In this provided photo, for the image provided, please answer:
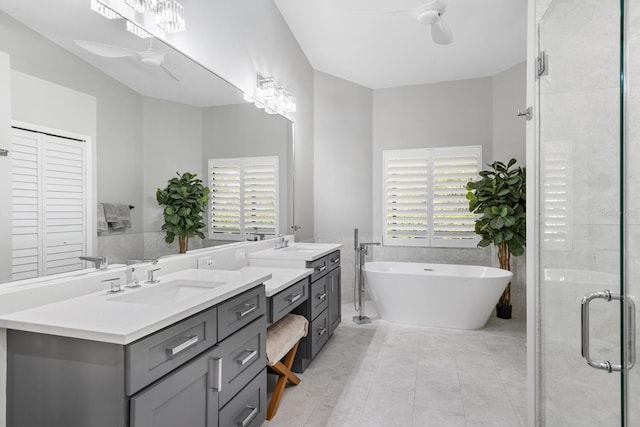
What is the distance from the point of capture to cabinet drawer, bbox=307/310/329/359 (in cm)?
277

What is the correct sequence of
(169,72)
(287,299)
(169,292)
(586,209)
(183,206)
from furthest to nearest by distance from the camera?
1. (287,299)
2. (183,206)
3. (169,72)
4. (169,292)
5. (586,209)

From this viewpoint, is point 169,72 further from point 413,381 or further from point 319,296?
point 413,381

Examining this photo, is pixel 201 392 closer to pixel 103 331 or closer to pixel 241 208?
pixel 103 331

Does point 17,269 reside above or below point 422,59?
below

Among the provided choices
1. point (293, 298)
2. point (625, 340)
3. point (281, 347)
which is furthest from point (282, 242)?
point (625, 340)

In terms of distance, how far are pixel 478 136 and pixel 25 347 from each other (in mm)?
4574

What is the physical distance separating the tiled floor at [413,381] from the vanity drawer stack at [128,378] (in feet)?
2.76

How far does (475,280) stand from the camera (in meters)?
3.50

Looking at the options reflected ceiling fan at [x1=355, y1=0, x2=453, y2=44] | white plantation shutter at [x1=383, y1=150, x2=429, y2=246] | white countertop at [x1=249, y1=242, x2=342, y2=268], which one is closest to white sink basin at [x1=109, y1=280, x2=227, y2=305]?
white countertop at [x1=249, y1=242, x2=342, y2=268]

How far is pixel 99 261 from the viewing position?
1.60 meters

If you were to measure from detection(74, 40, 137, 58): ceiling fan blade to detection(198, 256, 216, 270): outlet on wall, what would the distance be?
3.95ft

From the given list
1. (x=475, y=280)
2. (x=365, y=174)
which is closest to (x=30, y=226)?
(x=475, y=280)

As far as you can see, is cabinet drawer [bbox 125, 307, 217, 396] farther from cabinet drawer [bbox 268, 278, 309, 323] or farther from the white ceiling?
the white ceiling

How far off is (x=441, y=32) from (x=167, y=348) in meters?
2.99
